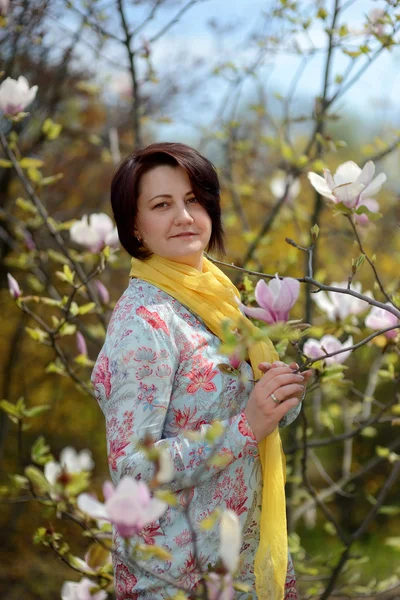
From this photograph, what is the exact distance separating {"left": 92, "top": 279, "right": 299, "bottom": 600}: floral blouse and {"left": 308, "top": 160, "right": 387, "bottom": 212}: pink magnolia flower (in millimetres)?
368

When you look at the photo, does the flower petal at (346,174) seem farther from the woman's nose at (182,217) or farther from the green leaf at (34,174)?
the green leaf at (34,174)

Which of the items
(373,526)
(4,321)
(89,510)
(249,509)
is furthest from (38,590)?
(89,510)

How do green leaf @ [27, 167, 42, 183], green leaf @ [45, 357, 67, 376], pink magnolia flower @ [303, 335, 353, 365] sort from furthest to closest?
green leaf @ [27, 167, 42, 183]
green leaf @ [45, 357, 67, 376]
pink magnolia flower @ [303, 335, 353, 365]

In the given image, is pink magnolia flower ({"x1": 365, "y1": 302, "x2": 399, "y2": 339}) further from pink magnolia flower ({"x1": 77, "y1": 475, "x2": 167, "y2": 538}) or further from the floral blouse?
pink magnolia flower ({"x1": 77, "y1": 475, "x2": 167, "y2": 538})

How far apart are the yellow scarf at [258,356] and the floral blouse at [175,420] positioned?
3cm

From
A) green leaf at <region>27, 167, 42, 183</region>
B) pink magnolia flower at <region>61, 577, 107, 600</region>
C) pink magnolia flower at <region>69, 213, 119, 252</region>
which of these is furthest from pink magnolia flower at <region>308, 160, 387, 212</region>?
green leaf at <region>27, 167, 42, 183</region>

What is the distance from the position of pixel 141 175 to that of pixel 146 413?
51 centimetres

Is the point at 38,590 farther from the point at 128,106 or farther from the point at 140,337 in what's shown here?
the point at 140,337

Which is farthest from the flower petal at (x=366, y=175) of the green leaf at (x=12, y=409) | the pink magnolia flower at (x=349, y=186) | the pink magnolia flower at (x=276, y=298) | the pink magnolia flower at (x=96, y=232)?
the green leaf at (x=12, y=409)

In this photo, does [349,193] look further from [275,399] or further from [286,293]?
[275,399]

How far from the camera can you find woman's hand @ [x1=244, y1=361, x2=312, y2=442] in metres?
1.33

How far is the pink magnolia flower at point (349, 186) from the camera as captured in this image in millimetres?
1425

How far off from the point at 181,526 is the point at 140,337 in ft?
1.20

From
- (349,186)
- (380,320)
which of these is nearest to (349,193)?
(349,186)
